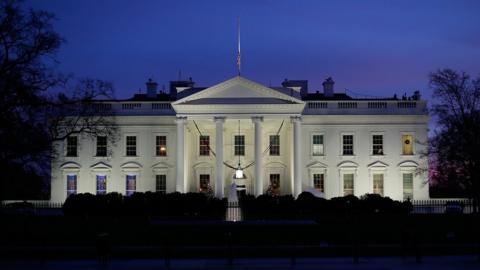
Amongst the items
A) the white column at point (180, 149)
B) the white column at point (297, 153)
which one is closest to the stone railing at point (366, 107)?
the white column at point (297, 153)

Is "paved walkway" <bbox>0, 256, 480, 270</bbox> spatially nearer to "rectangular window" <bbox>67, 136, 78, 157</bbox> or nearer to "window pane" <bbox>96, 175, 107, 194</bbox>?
"window pane" <bbox>96, 175, 107, 194</bbox>

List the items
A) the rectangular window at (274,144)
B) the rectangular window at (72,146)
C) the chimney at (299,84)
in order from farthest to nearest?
the chimney at (299,84) < the rectangular window at (274,144) < the rectangular window at (72,146)

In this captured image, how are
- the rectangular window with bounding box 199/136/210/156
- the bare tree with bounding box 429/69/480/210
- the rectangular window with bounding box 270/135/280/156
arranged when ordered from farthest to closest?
the rectangular window with bounding box 270/135/280/156 < the rectangular window with bounding box 199/136/210/156 < the bare tree with bounding box 429/69/480/210

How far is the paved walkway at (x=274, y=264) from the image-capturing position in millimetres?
21703

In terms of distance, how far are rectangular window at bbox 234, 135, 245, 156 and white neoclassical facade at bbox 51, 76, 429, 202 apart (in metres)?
0.08

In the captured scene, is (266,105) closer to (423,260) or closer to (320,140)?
(320,140)

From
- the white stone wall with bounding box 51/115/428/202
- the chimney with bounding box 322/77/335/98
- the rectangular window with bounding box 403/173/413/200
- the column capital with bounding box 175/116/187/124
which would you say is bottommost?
the rectangular window with bounding box 403/173/413/200

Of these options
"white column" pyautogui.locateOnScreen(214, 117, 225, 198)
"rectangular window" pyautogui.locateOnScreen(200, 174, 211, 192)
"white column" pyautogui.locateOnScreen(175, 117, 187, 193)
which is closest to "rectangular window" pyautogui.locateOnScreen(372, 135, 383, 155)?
"white column" pyautogui.locateOnScreen(214, 117, 225, 198)

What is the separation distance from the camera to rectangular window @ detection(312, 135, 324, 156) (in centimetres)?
5194

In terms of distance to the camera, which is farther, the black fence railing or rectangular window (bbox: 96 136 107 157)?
rectangular window (bbox: 96 136 107 157)

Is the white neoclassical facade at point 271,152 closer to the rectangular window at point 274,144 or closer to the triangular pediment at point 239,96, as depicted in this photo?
the rectangular window at point 274,144

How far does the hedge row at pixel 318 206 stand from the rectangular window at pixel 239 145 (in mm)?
11398

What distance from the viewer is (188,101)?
47906 millimetres

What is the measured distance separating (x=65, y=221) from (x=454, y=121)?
2271 cm
